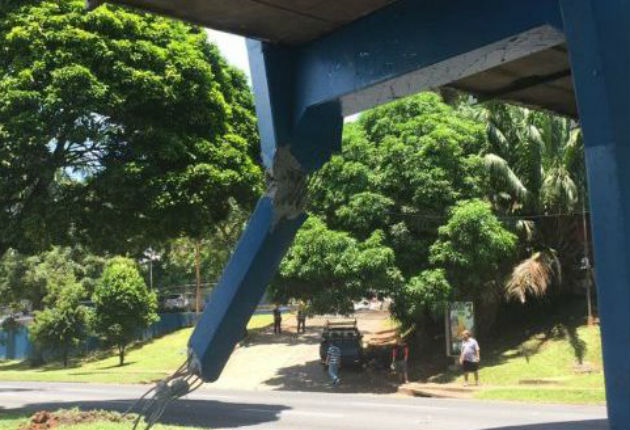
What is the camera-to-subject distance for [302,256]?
2180 cm

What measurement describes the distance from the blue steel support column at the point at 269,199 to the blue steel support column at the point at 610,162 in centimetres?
270

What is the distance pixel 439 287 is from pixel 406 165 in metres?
4.09

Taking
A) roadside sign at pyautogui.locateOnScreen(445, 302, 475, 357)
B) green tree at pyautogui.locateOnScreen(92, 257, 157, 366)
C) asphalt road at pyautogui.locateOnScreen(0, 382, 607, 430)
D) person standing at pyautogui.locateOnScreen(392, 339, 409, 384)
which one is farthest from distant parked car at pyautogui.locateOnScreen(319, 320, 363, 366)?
green tree at pyautogui.locateOnScreen(92, 257, 157, 366)

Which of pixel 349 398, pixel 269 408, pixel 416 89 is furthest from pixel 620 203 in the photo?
pixel 349 398

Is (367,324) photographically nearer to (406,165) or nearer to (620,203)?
(406,165)

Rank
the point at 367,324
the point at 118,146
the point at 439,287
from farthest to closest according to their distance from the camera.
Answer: the point at 367,324, the point at 439,287, the point at 118,146

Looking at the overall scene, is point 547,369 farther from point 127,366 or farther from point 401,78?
point 127,366

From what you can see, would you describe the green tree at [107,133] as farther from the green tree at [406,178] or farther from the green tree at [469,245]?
the green tree at [469,245]

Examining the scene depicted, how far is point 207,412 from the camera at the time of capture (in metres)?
15.5

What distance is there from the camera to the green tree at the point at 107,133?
12.0 metres

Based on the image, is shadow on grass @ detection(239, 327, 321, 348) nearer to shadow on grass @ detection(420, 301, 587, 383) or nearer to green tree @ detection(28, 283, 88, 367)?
green tree @ detection(28, 283, 88, 367)

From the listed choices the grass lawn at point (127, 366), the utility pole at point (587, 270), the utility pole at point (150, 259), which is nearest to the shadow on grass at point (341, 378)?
the grass lawn at point (127, 366)

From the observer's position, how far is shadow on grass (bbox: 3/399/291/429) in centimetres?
1358

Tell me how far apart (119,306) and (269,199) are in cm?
2920
